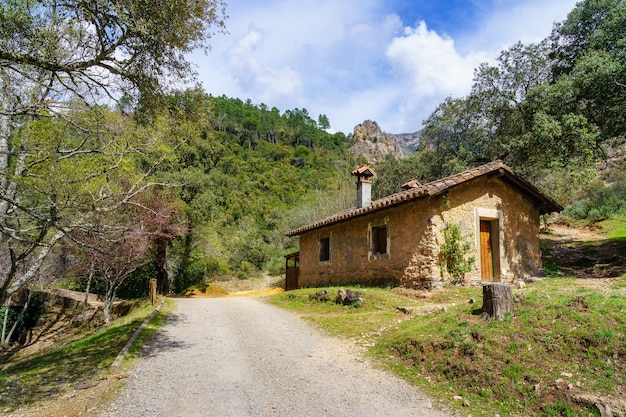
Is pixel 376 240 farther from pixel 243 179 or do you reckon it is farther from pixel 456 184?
pixel 243 179

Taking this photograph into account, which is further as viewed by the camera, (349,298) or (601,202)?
(601,202)

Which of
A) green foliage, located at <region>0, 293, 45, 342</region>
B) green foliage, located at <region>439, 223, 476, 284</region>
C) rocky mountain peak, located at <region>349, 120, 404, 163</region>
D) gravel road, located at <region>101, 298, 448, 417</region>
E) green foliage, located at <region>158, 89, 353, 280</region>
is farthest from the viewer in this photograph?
rocky mountain peak, located at <region>349, 120, 404, 163</region>

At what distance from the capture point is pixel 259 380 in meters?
5.96

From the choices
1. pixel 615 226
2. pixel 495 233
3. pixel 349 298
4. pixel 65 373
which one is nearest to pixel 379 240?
pixel 349 298

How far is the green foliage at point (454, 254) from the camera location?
12094 millimetres

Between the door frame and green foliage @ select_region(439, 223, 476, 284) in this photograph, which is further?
the door frame

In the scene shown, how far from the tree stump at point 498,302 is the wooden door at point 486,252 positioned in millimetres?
6422

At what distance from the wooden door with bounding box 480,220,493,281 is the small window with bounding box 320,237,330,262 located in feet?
23.4

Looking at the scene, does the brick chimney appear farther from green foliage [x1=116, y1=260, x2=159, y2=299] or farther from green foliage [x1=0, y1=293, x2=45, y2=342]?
green foliage [x1=0, y1=293, x2=45, y2=342]

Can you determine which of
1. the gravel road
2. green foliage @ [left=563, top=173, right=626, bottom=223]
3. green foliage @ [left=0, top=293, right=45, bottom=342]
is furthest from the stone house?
green foliage @ [left=563, top=173, right=626, bottom=223]

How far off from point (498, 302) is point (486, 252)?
7.17 m

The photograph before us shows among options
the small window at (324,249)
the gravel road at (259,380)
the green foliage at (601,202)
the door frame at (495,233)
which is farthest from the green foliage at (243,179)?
the green foliage at (601,202)

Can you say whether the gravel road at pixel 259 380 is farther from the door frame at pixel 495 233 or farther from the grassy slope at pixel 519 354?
the door frame at pixel 495 233

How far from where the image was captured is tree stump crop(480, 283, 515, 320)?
6.76 meters
